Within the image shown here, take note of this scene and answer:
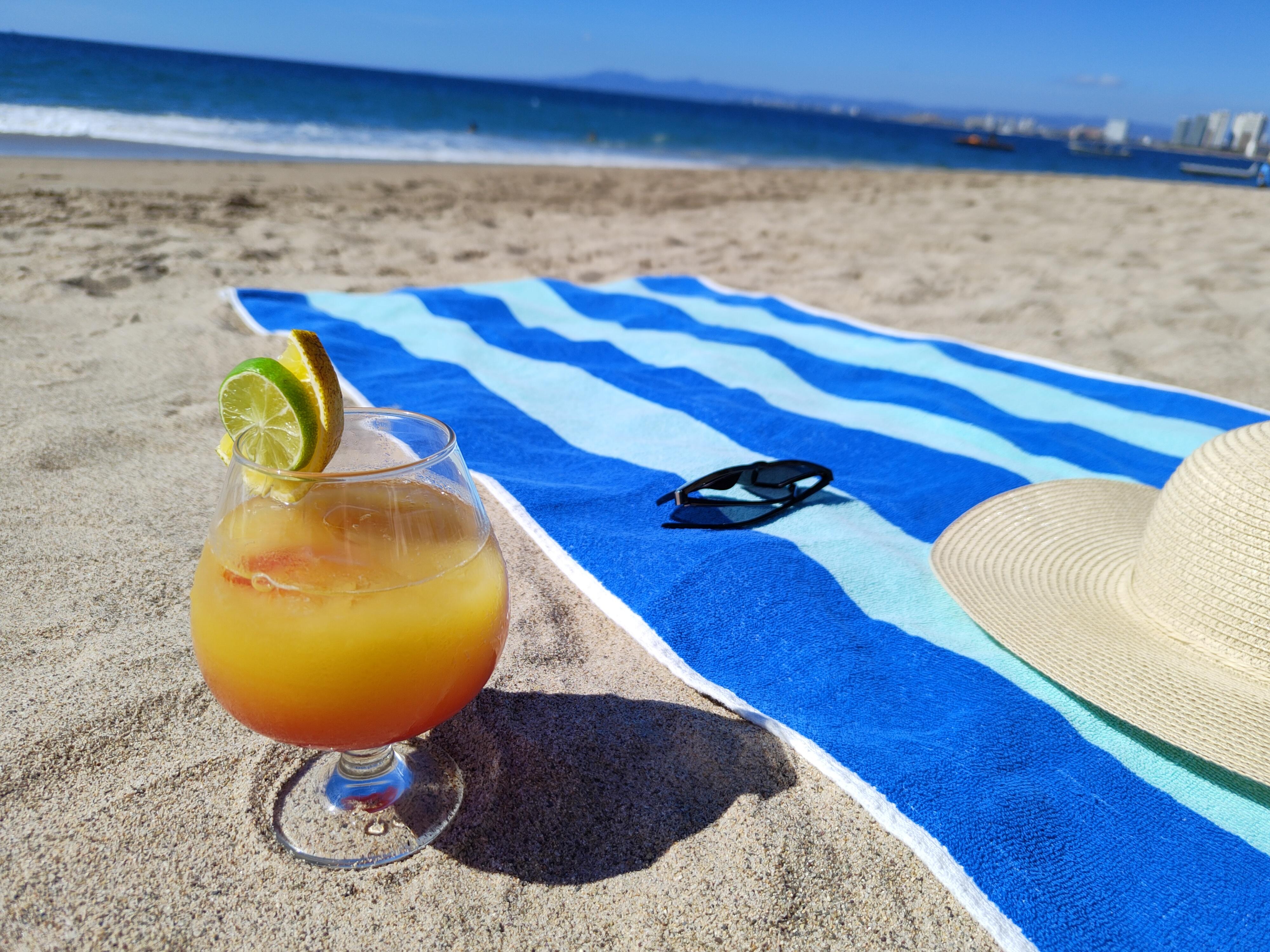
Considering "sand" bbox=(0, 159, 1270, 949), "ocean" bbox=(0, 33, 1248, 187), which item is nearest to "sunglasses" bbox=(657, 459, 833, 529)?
"sand" bbox=(0, 159, 1270, 949)

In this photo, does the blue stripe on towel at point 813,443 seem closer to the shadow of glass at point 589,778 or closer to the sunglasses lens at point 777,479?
the sunglasses lens at point 777,479

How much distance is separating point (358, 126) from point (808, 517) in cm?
1785

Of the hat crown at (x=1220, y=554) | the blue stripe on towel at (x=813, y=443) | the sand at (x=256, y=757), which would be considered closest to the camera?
the sand at (x=256, y=757)

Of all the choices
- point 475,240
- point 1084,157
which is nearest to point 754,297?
point 475,240

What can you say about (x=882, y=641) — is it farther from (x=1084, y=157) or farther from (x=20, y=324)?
(x=1084, y=157)

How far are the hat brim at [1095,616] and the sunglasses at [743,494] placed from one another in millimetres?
359

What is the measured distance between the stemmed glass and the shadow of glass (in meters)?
0.14

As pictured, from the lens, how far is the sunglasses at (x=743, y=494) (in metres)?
1.70

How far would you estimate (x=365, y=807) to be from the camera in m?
0.99

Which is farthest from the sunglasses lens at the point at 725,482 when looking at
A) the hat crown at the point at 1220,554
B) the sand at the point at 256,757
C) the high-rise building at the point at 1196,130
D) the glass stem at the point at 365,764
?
the high-rise building at the point at 1196,130

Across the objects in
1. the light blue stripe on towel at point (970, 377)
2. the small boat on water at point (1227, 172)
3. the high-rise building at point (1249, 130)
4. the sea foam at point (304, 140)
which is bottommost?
the light blue stripe on towel at point (970, 377)

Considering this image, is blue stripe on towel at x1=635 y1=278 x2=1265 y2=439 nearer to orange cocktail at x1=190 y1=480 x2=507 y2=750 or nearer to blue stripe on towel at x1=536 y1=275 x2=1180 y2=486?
blue stripe on towel at x1=536 y1=275 x2=1180 y2=486

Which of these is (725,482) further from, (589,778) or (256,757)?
(256,757)

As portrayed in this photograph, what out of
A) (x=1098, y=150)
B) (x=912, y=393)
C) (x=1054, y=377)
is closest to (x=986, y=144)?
(x=1098, y=150)
